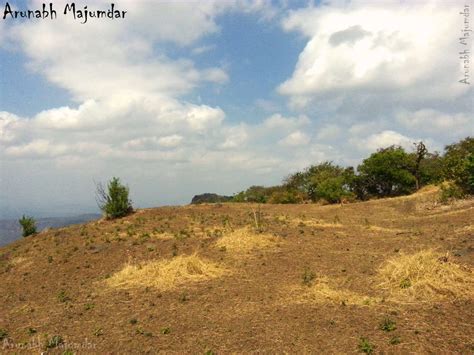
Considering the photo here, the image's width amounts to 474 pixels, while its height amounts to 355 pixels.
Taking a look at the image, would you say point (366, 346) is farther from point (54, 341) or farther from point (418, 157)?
point (418, 157)

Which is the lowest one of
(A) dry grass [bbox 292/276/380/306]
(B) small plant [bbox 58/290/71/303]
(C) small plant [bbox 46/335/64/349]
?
(C) small plant [bbox 46/335/64/349]

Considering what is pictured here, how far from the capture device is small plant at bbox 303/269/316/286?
8.24 meters

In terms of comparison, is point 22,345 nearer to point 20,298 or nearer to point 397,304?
point 20,298

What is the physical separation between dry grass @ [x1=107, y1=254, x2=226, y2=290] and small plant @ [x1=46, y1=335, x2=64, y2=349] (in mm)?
2610

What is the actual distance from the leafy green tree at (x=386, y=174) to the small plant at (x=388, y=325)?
25410 mm

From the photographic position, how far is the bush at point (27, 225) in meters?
18.2

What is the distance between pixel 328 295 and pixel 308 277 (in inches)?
55.1

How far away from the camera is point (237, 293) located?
26.1 ft

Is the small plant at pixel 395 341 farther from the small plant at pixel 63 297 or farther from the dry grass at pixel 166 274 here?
the small plant at pixel 63 297

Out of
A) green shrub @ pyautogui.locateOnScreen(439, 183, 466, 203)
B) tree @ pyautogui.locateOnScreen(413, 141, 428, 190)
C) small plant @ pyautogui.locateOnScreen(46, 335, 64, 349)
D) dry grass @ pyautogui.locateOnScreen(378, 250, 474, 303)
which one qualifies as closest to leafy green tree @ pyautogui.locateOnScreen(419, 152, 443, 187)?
tree @ pyautogui.locateOnScreen(413, 141, 428, 190)

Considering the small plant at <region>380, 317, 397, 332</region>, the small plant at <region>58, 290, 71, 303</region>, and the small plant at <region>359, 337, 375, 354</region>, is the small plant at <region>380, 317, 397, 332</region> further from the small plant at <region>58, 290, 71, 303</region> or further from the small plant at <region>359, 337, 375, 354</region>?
the small plant at <region>58, 290, 71, 303</region>

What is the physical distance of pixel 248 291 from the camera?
803cm

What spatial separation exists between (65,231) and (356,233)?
11816 millimetres

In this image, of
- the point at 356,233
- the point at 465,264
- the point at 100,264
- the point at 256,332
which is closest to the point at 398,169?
the point at 356,233
